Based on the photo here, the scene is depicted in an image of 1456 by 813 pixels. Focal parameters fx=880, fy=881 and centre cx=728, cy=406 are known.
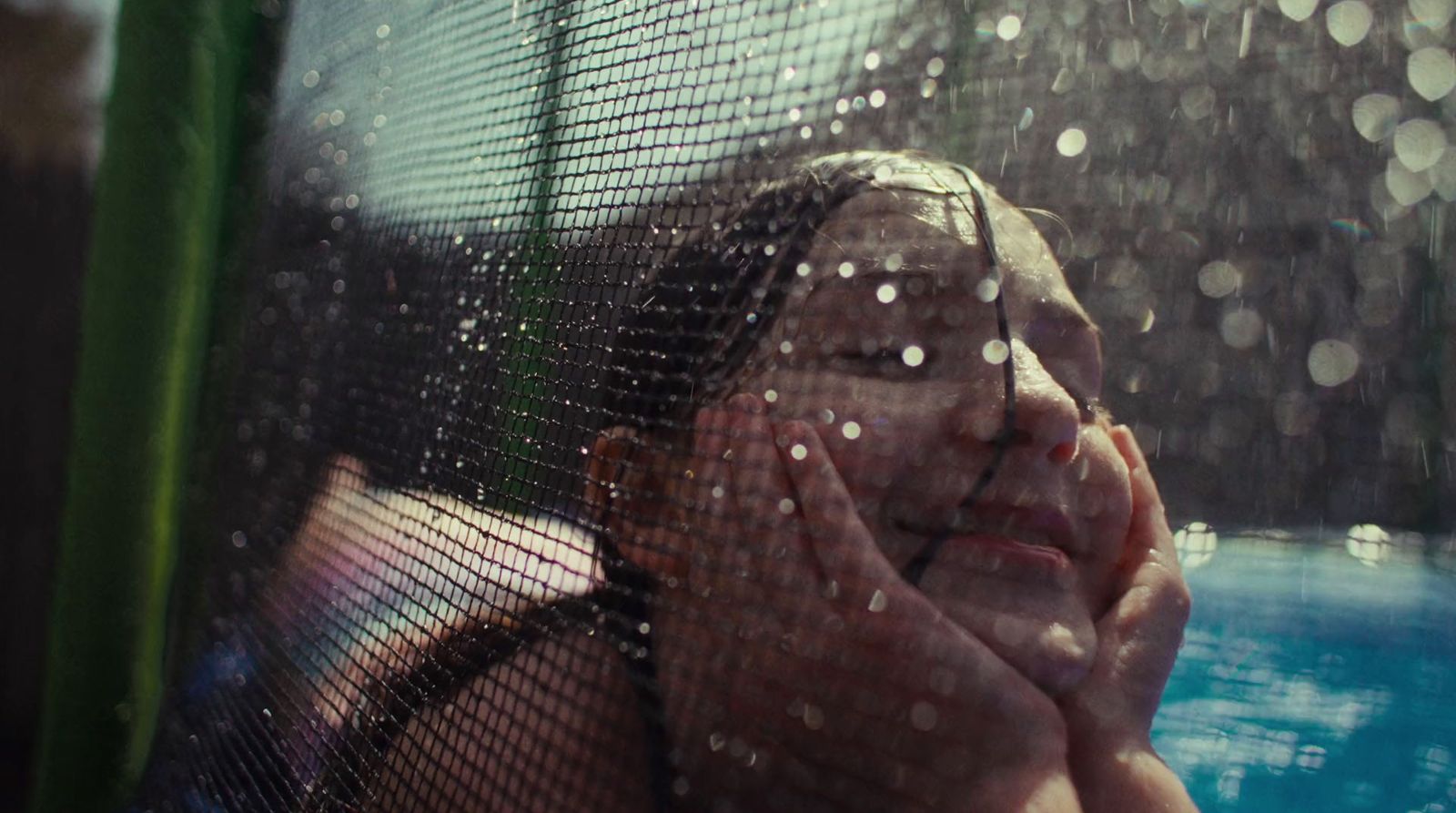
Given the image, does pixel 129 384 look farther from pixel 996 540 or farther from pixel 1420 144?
pixel 1420 144

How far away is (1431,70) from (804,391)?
1.67ft

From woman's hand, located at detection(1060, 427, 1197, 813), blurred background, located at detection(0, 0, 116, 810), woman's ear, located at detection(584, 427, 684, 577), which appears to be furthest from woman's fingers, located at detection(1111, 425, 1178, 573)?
blurred background, located at detection(0, 0, 116, 810)

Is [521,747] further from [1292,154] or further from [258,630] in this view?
[1292,154]

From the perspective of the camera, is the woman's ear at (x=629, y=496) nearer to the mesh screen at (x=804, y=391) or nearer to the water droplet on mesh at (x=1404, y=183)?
the mesh screen at (x=804, y=391)

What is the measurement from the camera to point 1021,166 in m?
0.65

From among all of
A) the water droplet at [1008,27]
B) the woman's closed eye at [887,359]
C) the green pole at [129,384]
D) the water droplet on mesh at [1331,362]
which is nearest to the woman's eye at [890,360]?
the woman's closed eye at [887,359]

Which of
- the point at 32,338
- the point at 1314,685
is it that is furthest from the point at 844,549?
the point at 32,338

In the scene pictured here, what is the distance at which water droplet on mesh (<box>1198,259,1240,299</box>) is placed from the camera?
3.03 ft

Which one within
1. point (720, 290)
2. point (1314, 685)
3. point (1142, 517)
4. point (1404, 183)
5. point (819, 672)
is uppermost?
point (1404, 183)

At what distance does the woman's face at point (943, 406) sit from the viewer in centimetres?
57

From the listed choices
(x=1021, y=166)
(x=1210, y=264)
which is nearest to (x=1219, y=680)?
(x=1210, y=264)

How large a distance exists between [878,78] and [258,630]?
85 cm

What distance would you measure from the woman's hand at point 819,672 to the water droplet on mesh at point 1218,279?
56cm

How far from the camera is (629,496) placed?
0.62 m
